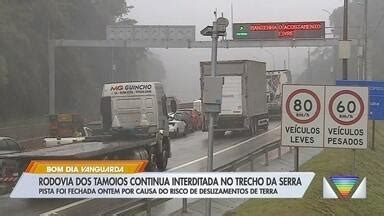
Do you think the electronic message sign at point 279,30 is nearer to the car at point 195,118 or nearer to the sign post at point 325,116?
the car at point 195,118

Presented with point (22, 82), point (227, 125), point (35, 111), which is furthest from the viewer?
point (35, 111)

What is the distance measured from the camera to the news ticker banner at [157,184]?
10.7m

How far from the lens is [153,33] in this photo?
5816 centimetres

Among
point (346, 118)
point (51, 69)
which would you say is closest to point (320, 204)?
point (346, 118)

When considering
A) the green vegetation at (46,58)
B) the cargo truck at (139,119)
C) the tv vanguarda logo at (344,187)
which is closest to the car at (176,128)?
the cargo truck at (139,119)

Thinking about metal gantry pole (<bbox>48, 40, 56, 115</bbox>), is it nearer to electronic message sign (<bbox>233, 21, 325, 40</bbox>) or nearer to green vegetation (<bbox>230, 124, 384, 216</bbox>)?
electronic message sign (<bbox>233, 21, 325, 40</bbox>)

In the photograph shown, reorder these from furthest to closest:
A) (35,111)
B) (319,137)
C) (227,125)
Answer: (35,111), (227,125), (319,137)

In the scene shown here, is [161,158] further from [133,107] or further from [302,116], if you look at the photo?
[302,116]

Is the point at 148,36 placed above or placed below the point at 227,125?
above

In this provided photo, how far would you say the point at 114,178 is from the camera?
35.9 feet

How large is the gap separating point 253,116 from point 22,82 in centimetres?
2730

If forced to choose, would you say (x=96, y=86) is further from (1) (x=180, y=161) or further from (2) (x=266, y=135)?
(1) (x=180, y=161)

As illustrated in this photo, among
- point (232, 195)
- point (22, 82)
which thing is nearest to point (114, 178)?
point (232, 195)

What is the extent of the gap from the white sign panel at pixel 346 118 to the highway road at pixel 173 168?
408 cm
